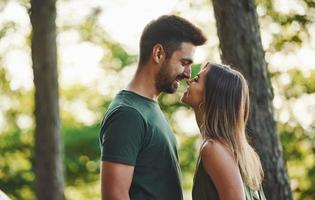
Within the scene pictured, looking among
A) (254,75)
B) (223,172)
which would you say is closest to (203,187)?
(223,172)

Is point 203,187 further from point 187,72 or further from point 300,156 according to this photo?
point 300,156

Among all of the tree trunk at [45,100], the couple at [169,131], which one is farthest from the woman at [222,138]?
the tree trunk at [45,100]

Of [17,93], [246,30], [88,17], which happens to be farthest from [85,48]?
[246,30]

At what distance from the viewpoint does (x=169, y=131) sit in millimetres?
4246

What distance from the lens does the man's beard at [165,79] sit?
4.33 metres

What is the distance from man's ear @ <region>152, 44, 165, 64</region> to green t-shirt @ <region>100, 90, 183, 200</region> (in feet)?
0.85

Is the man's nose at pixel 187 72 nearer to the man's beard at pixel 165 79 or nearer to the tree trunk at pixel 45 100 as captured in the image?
the man's beard at pixel 165 79

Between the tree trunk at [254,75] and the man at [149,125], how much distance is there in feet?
7.05

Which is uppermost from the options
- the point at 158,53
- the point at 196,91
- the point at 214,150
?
the point at 158,53

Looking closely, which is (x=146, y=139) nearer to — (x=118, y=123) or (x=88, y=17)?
(x=118, y=123)

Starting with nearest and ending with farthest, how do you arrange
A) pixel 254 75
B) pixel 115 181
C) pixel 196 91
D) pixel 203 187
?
pixel 115 181 → pixel 203 187 → pixel 196 91 → pixel 254 75

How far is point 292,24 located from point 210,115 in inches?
548

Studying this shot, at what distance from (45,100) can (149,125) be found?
6554 mm

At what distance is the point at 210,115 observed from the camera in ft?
13.5
